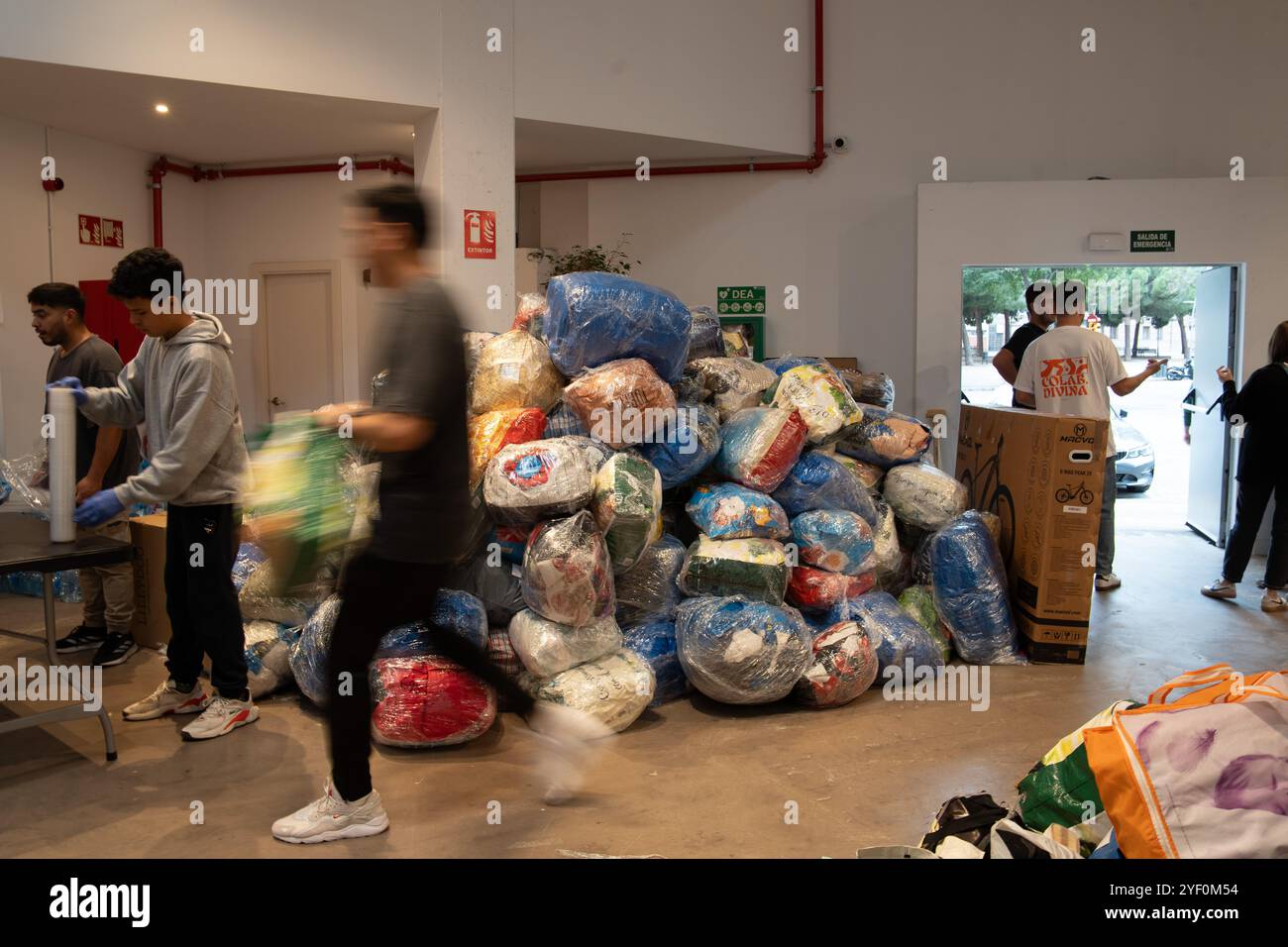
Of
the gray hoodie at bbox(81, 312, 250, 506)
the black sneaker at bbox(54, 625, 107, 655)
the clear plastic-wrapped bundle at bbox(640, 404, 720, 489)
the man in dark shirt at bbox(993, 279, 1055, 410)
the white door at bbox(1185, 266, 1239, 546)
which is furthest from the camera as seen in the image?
the white door at bbox(1185, 266, 1239, 546)

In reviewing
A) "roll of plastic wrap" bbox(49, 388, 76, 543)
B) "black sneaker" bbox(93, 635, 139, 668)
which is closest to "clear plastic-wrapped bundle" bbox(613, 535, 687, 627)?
"roll of plastic wrap" bbox(49, 388, 76, 543)

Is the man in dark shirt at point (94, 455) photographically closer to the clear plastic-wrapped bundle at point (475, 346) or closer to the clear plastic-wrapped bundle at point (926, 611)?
the clear plastic-wrapped bundle at point (475, 346)

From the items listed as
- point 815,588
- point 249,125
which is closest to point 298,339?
point 249,125

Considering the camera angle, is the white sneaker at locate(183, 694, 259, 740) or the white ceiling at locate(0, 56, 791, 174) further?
the white ceiling at locate(0, 56, 791, 174)

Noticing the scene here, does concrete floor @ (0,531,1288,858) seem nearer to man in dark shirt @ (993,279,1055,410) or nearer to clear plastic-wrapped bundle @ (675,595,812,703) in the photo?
clear plastic-wrapped bundle @ (675,595,812,703)

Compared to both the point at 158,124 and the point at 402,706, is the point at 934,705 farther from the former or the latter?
the point at 158,124

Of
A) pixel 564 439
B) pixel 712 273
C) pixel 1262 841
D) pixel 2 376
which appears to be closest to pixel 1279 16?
pixel 712 273

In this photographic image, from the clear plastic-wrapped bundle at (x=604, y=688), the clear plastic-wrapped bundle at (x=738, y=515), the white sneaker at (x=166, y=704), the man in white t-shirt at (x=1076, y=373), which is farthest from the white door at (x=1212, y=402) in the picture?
the white sneaker at (x=166, y=704)

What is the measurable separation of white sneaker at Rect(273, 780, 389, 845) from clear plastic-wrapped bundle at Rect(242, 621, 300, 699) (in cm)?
110

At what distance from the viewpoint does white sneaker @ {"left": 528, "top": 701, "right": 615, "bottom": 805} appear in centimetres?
254

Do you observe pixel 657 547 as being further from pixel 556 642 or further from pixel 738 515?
pixel 556 642

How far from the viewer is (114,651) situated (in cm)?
398

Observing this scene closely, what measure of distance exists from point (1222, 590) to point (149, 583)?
4990mm

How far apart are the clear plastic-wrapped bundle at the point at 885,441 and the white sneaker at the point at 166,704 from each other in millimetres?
2631
